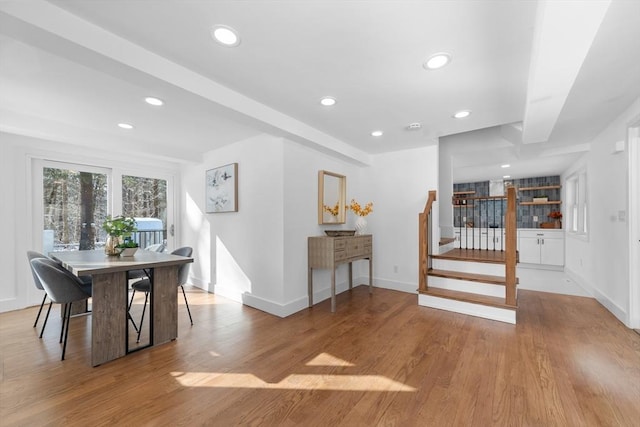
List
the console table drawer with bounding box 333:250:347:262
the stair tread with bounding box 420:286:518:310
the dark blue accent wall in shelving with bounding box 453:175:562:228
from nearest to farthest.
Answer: the stair tread with bounding box 420:286:518:310 → the console table drawer with bounding box 333:250:347:262 → the dark blue accent wall in shelving with bounding box 453:175:562:228

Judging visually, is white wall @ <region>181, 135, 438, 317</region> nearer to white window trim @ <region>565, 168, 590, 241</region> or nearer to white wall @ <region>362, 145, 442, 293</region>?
white wall @ <region>362, 145, 442, 293</region>

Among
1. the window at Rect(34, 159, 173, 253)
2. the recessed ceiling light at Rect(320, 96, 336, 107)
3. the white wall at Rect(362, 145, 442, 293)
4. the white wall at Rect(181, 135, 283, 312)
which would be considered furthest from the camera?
the white wall at Rect(362, 145, 442, 293)

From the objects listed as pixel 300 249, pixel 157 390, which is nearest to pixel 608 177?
pixel 300 249

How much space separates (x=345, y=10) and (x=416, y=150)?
124 inches

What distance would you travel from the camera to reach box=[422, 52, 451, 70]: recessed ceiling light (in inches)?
74.3

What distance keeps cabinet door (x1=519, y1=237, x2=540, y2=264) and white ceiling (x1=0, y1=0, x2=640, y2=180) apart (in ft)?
12.5

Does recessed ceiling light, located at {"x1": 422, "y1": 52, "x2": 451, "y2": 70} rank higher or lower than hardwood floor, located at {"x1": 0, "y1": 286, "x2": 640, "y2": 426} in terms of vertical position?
higher

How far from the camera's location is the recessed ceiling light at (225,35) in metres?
1.64

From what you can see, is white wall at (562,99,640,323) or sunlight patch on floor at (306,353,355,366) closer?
sunlight patch on floor at (306,353,355,366)

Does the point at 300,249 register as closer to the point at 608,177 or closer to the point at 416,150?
the point at 416,150

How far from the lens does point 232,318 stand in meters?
3.23

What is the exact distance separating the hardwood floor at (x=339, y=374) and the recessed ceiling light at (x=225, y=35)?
7.70 ft

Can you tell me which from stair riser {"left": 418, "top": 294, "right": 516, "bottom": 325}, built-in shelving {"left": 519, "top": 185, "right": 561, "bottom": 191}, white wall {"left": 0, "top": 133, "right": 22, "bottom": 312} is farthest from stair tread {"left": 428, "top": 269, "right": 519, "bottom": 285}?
white wall {"left": 0, "top": 133, "right": 22, "bottom": 312}

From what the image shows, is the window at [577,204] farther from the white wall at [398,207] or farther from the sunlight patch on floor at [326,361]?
the sunlight patch on floor at [326,361]
